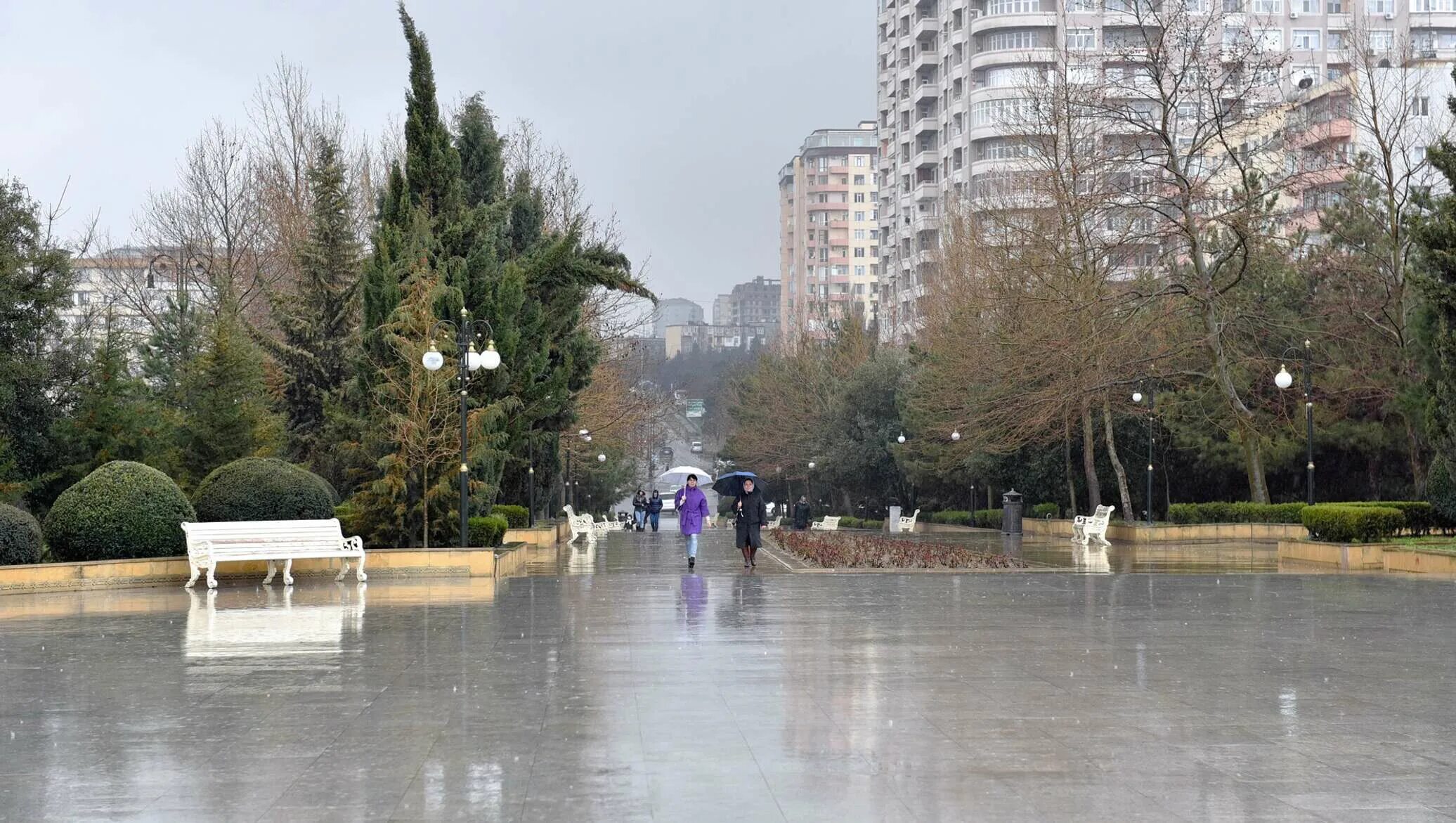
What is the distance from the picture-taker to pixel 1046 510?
5219 cm

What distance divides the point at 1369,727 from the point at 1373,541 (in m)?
18.6

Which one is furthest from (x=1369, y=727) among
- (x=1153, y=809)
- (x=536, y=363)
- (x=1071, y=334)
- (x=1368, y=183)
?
(x=1368, y=183)

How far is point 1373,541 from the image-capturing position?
25562mm

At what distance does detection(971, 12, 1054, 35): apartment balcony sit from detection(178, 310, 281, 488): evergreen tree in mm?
72600

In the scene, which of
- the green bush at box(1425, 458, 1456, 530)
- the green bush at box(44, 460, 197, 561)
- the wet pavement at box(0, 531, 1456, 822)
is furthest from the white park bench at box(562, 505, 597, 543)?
the wet pavement at box(0, 531, 1456, 822)

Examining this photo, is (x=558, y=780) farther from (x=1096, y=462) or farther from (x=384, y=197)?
(x=1096, y=462)

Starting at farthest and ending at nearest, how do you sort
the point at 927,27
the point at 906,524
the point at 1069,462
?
1. the point at 927,27
2. the point at 906,524
3. the point at 1069,462

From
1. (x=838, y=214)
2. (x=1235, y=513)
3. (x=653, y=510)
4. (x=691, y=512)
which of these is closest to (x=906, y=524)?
(x=653, y=510)

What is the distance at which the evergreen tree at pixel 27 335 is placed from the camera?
27.0m

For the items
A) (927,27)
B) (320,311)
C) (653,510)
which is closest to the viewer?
(320,311)

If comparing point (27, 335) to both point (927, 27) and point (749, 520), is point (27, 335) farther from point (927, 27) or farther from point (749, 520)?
point (927, 27)

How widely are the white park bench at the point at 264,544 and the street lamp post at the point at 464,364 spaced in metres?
2.07

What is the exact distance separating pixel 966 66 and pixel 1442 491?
2887 inches

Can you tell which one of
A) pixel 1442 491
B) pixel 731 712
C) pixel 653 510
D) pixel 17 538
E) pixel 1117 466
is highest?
pixel 1117 466
